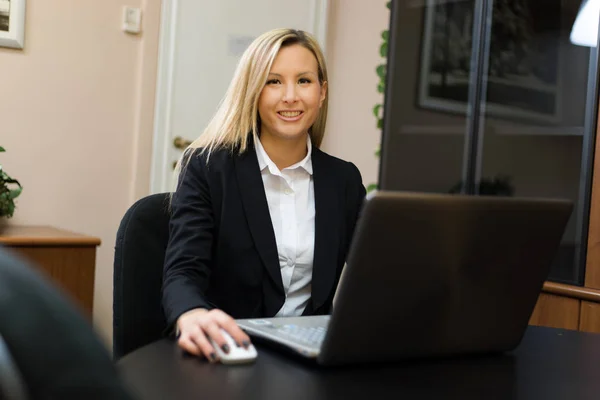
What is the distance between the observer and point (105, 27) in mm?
3420

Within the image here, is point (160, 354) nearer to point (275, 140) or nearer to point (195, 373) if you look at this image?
point (195, 373)

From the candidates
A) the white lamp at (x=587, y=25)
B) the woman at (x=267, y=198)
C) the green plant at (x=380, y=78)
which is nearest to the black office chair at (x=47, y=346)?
the woman at (x=267, y=198)

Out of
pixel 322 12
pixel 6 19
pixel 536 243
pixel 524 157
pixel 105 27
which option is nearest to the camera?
pixel 536 243

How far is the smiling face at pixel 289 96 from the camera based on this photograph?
4.77 feet

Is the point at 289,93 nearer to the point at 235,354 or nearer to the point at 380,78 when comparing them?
the point at 235,354

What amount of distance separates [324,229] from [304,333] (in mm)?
495

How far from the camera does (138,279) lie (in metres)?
1.31

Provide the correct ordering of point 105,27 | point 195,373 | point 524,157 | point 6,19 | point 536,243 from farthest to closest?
point 105,27 < point 6,19 < point 524,157 < point 536,243 < point 195,373

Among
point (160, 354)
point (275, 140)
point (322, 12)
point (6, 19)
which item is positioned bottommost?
point (160, 354)

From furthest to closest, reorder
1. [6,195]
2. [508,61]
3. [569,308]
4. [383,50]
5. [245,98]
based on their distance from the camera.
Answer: [383,50], [6,195], [508,61], [569,308], [245,98]

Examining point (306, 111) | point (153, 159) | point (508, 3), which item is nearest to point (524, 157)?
point (508, 3)

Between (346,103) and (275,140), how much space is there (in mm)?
2538

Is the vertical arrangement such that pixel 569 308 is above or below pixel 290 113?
below

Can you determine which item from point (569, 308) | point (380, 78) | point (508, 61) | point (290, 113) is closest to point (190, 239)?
point (290, 113)
